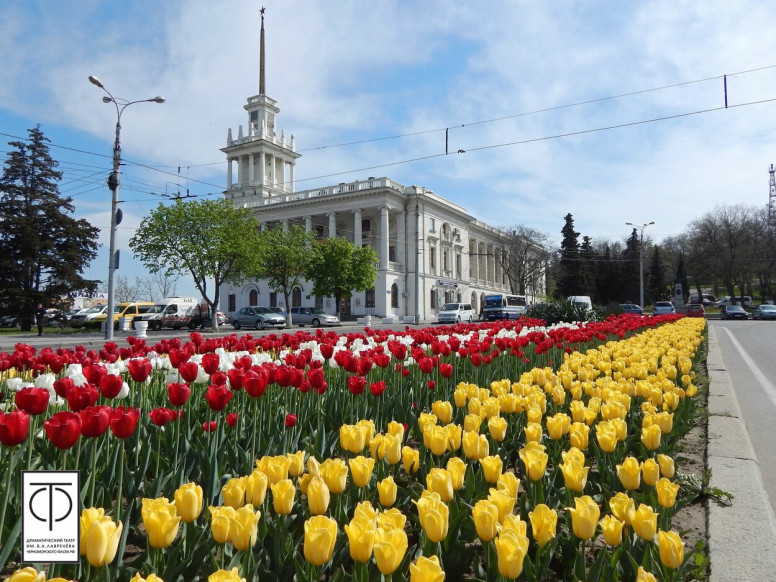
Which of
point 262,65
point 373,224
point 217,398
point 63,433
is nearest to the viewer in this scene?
point 63,433

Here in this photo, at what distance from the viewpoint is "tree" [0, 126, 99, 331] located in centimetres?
Answer: 3469

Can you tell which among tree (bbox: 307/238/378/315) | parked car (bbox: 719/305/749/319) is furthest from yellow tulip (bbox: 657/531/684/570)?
parked car (bbox: 719/305/749/319)

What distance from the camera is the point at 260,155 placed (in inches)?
2689

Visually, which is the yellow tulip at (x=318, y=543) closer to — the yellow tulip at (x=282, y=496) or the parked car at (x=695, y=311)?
the yellow tulip at (x=282, y=496)

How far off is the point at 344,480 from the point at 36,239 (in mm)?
41051

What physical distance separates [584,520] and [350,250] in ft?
145

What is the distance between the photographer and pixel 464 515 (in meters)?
1.94

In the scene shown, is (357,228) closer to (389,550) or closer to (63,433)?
(63,433)

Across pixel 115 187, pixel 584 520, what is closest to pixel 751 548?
pixel 584 520

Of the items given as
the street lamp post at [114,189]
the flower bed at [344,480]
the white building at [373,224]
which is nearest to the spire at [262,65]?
the white building at [373,224]

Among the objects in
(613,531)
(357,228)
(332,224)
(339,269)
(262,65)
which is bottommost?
(613,531)

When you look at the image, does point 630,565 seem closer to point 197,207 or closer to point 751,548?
point 751,548

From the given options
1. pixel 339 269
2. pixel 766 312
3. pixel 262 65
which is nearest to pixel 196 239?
pixel 339 269

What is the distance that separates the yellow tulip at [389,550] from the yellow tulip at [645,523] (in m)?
0.81
